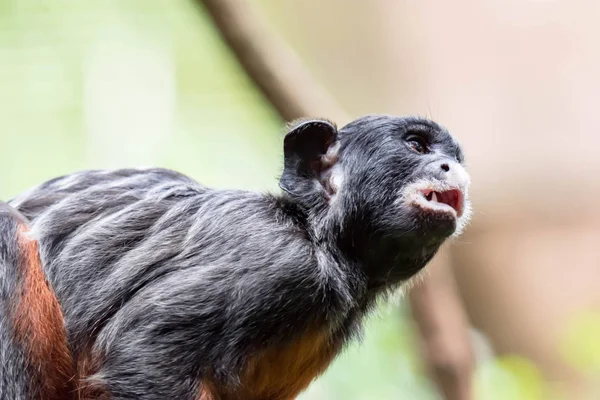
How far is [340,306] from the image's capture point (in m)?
3.29

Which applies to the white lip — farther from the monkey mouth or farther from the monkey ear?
the monkey ear

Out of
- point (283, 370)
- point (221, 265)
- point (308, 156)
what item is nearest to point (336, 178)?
point (308, 156)

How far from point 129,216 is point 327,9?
20.5 ft

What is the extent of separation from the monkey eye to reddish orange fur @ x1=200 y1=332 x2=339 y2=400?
92cm

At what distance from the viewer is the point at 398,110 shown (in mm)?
8586

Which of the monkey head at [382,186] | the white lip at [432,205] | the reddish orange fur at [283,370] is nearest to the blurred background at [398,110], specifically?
the reddish orange fur at [283,370]

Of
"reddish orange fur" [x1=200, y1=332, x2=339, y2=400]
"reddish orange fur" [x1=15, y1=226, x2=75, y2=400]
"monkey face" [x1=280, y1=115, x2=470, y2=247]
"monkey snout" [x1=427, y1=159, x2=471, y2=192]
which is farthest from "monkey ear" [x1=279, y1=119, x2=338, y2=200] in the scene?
"reddish orange fur" [x1=15, y1=226, x2=75, y2=400]

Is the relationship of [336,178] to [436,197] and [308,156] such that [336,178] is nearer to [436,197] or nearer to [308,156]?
[308,156]

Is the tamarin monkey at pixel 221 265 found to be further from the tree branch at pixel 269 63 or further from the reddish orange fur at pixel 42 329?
the tree branch at pixel 269 63

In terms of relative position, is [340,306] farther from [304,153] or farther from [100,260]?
[100,260]

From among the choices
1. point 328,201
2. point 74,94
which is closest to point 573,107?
point 74,94

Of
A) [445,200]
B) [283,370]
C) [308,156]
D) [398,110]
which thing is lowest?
[398,110]

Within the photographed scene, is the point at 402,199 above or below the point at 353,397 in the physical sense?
above

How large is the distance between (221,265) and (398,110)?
18.8 feet
